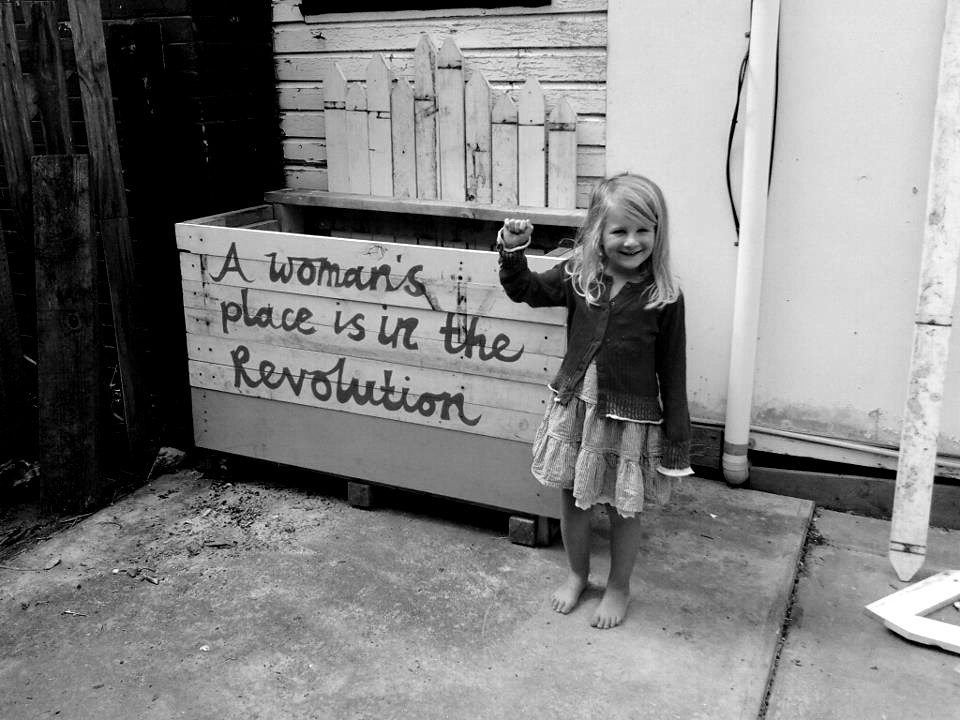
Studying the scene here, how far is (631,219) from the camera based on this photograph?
2879mm

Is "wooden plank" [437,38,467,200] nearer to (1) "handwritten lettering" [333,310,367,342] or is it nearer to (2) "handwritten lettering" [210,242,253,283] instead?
(1) "handwritten lettering" [333,310,367,342]

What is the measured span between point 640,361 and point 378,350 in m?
1.21

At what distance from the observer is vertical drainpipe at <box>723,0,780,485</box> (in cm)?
361

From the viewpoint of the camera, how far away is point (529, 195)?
13.3ft

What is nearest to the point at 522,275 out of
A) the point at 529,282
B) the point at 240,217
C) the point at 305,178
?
the point at 529,282

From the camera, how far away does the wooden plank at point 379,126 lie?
4.26 metres

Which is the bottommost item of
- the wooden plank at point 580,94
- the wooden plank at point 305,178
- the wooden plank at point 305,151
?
the wooden plank at point 305,178

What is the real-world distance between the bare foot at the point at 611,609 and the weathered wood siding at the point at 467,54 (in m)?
1.70

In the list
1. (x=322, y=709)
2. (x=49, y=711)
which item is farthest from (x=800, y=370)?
(x=49, y=711)

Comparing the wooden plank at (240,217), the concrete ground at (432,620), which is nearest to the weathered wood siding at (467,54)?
the wooden plank at (240,217)

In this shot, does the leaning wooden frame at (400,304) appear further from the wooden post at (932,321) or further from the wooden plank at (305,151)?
the wooden post at (932,321)

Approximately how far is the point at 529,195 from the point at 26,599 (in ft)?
8.13

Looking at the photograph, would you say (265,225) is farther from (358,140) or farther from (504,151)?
(504,151)

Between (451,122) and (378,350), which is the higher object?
(451,122)
